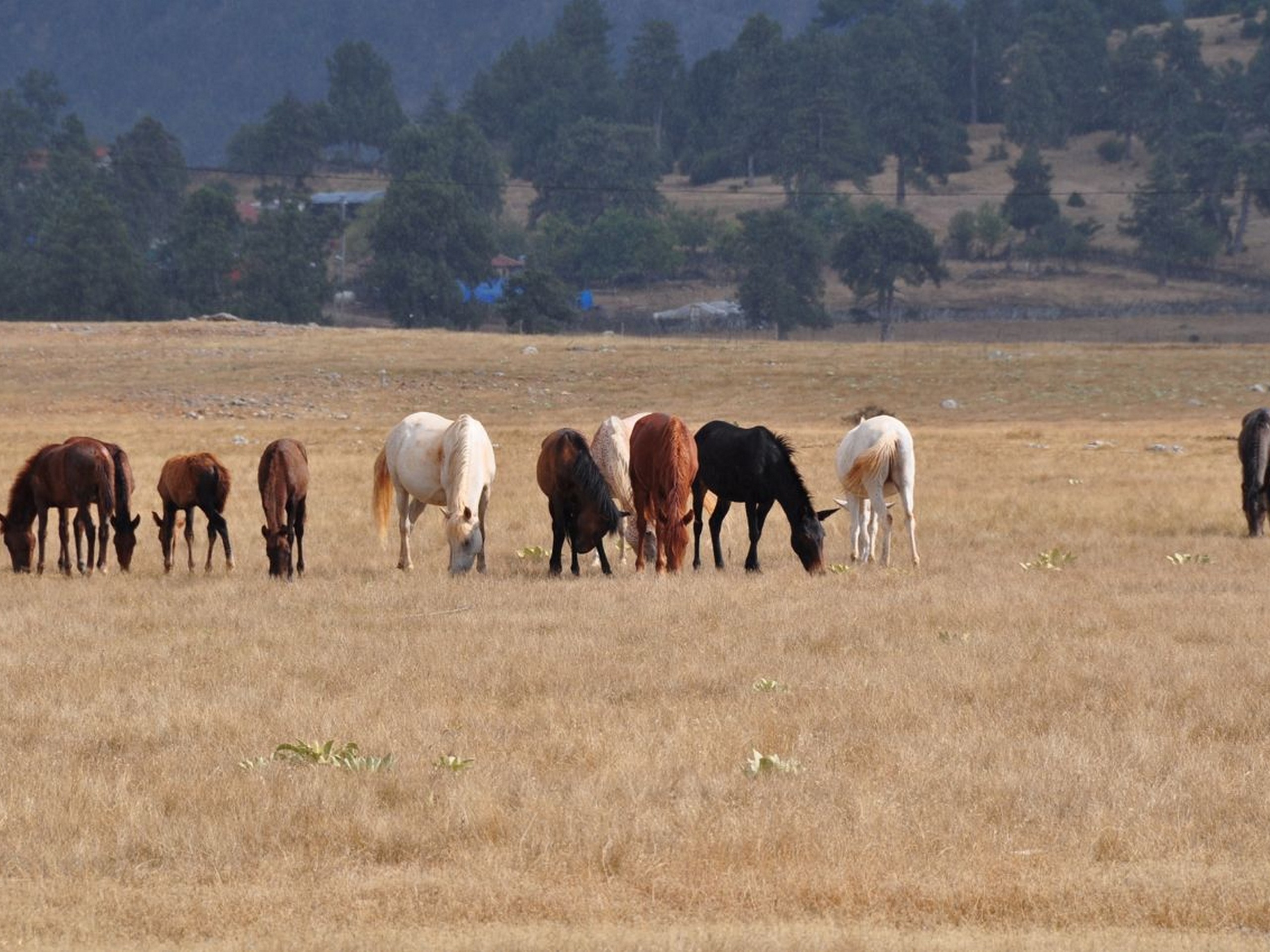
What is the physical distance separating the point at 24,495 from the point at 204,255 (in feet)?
314

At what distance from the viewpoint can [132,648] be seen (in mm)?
14141

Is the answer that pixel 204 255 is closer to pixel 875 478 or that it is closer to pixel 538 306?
pixel 538 306

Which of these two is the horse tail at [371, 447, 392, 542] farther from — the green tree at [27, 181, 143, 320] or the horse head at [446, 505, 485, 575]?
the green tree at [27, 181, 143, 320]

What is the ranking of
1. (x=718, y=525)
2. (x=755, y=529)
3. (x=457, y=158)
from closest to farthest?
(x=755, y=529)
(x=718, y=525)
(x=457, y=158)

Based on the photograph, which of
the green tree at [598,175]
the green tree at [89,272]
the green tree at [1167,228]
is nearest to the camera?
the green tree at [89,272]

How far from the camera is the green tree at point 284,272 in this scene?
350 feet

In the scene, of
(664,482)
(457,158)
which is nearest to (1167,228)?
(457,158)

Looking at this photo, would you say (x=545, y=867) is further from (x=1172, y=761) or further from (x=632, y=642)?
(x=632, y=642)

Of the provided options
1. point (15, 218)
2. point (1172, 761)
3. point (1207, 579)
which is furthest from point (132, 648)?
point (15, 218)

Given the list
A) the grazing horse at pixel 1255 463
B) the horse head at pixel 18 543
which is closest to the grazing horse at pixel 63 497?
the horse head at pixel 18 543

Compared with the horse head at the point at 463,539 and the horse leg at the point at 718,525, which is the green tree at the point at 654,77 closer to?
the horse leg at the point at 718,525

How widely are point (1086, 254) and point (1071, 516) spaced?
352 feet

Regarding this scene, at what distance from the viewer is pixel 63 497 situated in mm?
18953

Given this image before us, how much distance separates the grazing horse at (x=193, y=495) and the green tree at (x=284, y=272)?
288 ft
